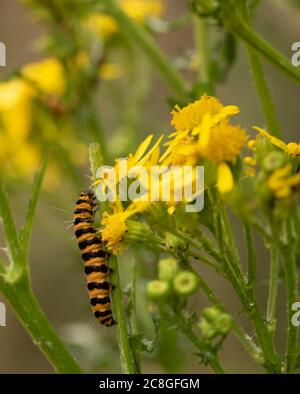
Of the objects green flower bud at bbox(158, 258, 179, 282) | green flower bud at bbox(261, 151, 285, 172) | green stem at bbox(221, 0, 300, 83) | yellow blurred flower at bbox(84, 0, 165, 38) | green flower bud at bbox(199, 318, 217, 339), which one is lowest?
green flower bud at bbox(199, 318, 217, 339)

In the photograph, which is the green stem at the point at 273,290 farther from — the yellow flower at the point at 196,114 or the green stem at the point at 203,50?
the green stem at the point at 203,50

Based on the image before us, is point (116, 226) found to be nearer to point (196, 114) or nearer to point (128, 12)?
point (196, 114)

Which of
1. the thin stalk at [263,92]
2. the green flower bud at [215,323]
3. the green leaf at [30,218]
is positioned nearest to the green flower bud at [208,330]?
the green flower bud at [215,323]

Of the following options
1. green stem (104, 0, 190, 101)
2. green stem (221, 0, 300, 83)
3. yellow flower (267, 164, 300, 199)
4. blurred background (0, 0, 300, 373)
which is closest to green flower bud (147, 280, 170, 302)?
yellow flower (267, 164, 300, 199)

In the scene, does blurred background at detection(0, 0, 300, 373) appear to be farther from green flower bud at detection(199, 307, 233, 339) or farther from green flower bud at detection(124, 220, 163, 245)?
green flower bud at detection(199, 307, 233, 339)
